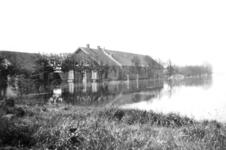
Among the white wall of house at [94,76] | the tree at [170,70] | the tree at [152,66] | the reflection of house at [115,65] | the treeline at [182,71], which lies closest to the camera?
the white wall of house at [94,76]

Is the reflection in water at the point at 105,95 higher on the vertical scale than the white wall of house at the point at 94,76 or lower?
lower

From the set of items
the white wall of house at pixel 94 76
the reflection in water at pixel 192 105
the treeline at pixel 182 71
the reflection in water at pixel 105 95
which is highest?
the treeline at pixel 182 71

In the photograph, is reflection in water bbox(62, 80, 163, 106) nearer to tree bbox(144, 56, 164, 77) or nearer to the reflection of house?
the reflection of house

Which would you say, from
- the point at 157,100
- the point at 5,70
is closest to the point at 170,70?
the point at 5,70

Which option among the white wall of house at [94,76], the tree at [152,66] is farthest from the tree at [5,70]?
the tree at [152,66]

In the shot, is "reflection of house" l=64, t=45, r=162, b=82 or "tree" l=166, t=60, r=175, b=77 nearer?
"reflection of house" l=64, t=45, r=162, b=82

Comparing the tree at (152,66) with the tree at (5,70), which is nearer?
the tree at (5,70)

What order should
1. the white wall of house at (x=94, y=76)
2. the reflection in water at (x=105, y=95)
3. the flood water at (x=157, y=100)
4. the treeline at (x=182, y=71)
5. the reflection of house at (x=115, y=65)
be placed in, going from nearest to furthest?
the flood water at (x=157, y=100) → the reflection in water at (x=105, y=95) → the white wall of house at (x=94, y=76) → the reflection of house at (x=115, y=65) → the treeline at (x=182, y=71)

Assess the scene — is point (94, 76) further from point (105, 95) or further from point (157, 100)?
point (157, 100)

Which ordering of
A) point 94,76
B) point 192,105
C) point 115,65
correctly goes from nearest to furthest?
1. point 192,105
2. point 94,76
3. point 115,65

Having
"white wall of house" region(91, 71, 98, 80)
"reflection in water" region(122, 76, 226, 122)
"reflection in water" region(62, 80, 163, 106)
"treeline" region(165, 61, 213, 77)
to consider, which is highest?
"treeline" region(165, 61, 213, 77)

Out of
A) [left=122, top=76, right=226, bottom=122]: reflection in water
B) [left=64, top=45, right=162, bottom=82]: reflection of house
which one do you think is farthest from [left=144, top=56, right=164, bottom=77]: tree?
[left=122, top=76, right=226, bottom=122]: reflection in water

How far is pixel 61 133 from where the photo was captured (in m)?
5.04

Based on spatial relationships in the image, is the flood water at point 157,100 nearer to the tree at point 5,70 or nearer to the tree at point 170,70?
the tree at point 5,70
